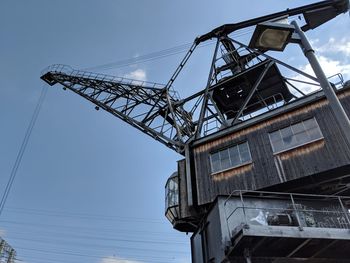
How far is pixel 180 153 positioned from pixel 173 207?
9.91ft

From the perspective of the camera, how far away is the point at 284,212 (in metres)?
11.5

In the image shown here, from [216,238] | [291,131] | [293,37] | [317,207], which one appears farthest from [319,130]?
[293,37]

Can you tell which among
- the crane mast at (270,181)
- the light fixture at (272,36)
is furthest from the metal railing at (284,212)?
the light fixture at (272,36)

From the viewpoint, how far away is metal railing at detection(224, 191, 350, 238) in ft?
35.7

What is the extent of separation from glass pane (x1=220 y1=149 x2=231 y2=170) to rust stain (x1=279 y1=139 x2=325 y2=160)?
225 cm

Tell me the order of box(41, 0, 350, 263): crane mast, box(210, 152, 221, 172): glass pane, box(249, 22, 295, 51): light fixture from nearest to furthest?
box(249, 22, 295, 51): light fixture < box(41, 0, 350, 263): crane mast < box(210, 152, 221, 172): glass pane

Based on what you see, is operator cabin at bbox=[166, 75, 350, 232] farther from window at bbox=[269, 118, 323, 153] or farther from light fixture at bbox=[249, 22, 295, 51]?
light fixture at bbox=[249, 22, 295, 51]

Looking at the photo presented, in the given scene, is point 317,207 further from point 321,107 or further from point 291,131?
point 321,107

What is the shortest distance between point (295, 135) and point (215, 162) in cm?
353

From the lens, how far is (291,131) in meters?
12.8

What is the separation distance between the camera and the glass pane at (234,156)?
13.4 m

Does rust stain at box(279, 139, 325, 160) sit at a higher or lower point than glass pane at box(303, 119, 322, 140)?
lower

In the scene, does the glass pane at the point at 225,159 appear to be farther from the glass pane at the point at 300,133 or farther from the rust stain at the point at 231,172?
the glass pane at the point at 300,133

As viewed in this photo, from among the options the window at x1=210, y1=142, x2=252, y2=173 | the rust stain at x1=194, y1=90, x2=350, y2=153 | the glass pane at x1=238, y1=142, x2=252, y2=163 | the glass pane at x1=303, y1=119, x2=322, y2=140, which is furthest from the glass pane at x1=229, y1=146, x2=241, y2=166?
the glass pane at x1=303, y1=119, x2=322, y2=140
